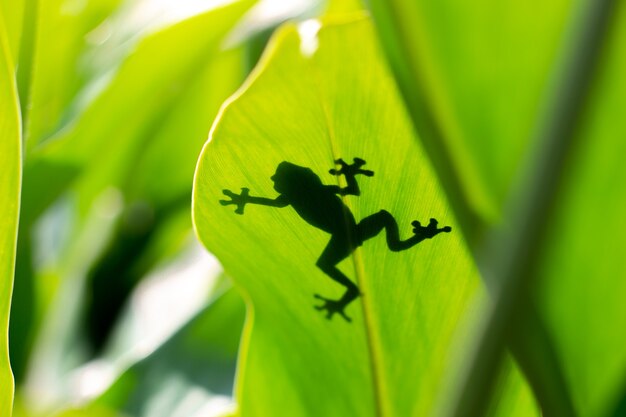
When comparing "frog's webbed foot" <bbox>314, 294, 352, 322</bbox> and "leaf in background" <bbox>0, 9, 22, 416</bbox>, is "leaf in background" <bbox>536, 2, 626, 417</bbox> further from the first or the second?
"leaf in background" <bbox>0, 9, 22, 416</bbox>

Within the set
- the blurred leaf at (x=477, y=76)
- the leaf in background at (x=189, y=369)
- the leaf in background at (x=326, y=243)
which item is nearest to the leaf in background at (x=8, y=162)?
the leaf in background at (x=326, y=243)

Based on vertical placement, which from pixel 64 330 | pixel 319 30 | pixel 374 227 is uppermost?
pixel 319 30

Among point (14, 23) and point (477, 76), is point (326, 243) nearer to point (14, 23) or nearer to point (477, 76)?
point (477, 76)

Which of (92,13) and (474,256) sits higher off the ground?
(474,256)

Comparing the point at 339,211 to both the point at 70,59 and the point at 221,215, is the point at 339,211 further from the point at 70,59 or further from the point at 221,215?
the point at 70,59

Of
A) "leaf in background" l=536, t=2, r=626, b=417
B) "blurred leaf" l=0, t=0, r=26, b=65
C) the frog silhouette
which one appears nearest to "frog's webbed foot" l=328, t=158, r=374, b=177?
the frog silhouette

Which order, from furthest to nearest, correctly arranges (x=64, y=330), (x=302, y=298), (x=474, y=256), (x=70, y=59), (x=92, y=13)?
(x=92, y=13) < (x=70, y=59) < (x=64, y=330) < (x=302, y=298) < (x=474, y=256)

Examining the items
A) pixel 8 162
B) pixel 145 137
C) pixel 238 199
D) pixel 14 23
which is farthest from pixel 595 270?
pixel 145 137

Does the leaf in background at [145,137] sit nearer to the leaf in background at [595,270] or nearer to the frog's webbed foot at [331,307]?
the frog's webbed foot at [331,307]

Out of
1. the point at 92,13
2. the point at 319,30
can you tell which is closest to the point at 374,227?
the point at 319,30
